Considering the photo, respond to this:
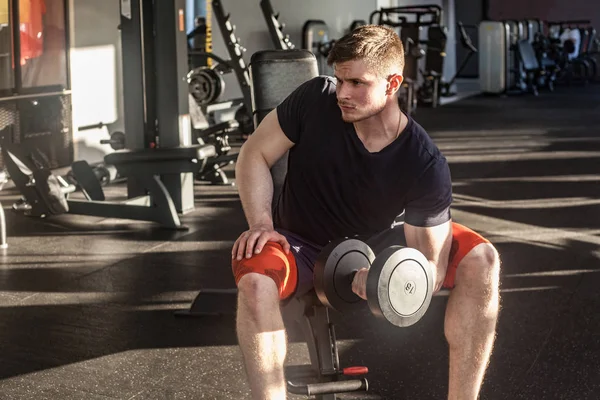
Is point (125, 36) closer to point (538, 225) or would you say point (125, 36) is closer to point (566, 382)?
point (538, 225)

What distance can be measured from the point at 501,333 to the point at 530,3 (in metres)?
13.0

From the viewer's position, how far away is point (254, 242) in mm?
1518

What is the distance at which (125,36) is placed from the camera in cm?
385

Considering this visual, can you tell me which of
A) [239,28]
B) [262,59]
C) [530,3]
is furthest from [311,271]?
[530,3]

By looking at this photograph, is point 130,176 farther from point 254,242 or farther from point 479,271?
point 479,271

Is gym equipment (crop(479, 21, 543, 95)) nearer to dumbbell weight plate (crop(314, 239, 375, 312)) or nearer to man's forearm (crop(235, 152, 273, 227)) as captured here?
man's forearm (crop(235, 152, 273, 227))

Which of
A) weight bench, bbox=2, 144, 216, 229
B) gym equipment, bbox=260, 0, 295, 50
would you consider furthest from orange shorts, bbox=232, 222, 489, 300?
gym equipment, bbox=260, 0, 295, 50

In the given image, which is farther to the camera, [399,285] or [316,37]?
[316,37]

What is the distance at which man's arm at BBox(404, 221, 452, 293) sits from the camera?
5.05ft

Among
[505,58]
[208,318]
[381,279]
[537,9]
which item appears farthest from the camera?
[537,9]

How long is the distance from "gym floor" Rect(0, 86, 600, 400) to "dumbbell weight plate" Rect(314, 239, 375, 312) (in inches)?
20.5

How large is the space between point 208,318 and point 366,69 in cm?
121

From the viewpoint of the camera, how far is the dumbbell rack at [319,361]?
162 cm

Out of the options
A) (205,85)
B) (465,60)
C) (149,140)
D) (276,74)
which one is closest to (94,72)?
(205,85)
